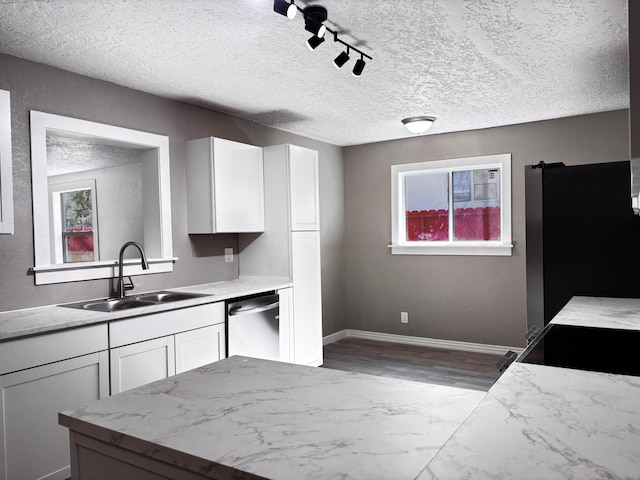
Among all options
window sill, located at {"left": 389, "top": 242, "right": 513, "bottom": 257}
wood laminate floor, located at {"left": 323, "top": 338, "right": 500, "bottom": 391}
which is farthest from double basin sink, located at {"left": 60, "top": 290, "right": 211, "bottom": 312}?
window sill, located at {"left": 389, "top": 242, "right": 513, "bottom": 257}

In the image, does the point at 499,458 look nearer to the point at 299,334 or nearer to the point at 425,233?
the point at 299,334

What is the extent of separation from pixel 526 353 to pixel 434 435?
729 millimetres

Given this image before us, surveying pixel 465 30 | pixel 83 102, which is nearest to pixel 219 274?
pixel 83 102

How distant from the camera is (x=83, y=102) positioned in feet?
9.69

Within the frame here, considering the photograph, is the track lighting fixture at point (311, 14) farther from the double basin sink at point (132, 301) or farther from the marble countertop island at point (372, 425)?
the double basin sink at point (132, 301)

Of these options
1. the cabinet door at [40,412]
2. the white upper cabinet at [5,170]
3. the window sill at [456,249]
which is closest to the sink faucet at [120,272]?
the cabinet door at [40,412]

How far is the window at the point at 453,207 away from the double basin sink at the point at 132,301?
9.13ft

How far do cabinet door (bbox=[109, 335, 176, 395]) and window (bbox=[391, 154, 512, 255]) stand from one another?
123 inches

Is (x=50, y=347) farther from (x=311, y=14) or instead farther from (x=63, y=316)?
(x=311, y=14)

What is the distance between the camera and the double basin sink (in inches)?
112

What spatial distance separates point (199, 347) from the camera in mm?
3035

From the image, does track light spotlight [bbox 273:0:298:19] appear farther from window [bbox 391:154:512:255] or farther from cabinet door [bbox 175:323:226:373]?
window [bbox 391:154:512:255]

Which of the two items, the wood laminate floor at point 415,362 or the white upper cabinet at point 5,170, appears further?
the wood laminate floor at point 415,362

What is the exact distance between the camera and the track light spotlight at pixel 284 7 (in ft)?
6.39
